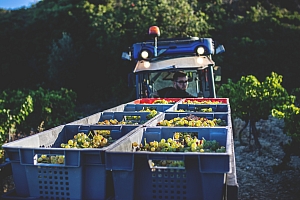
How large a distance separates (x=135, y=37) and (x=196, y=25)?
8.51 ft

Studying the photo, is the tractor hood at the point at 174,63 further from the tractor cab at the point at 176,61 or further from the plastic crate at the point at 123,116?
the plastic crate at the point at 123,116

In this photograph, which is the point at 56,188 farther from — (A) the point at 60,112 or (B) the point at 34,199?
(A) the point at 60,112

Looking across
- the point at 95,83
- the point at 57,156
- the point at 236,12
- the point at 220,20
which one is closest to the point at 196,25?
the point at 220,20

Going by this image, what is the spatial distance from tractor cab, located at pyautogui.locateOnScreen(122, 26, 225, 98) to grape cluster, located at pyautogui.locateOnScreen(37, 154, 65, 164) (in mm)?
3196

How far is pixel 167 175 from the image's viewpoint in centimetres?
196

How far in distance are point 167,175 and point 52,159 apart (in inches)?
28.5

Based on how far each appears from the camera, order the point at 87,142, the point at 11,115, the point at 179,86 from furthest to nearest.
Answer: the point at 11,115 < the point at 179,86 < the point at 87,142

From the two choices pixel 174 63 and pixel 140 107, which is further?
pixel 174 63

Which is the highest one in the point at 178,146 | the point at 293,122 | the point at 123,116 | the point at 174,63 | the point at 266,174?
the point at 174,63

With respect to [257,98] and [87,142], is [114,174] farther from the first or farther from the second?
[257,98]

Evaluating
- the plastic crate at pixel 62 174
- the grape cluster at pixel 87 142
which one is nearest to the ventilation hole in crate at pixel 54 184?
the plastic crate at pixel 62 174

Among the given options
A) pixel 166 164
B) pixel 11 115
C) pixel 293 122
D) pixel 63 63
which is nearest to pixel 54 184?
pixel 166 164

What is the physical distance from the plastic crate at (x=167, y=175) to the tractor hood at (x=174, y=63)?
3.26m

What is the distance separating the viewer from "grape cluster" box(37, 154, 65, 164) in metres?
2.09
